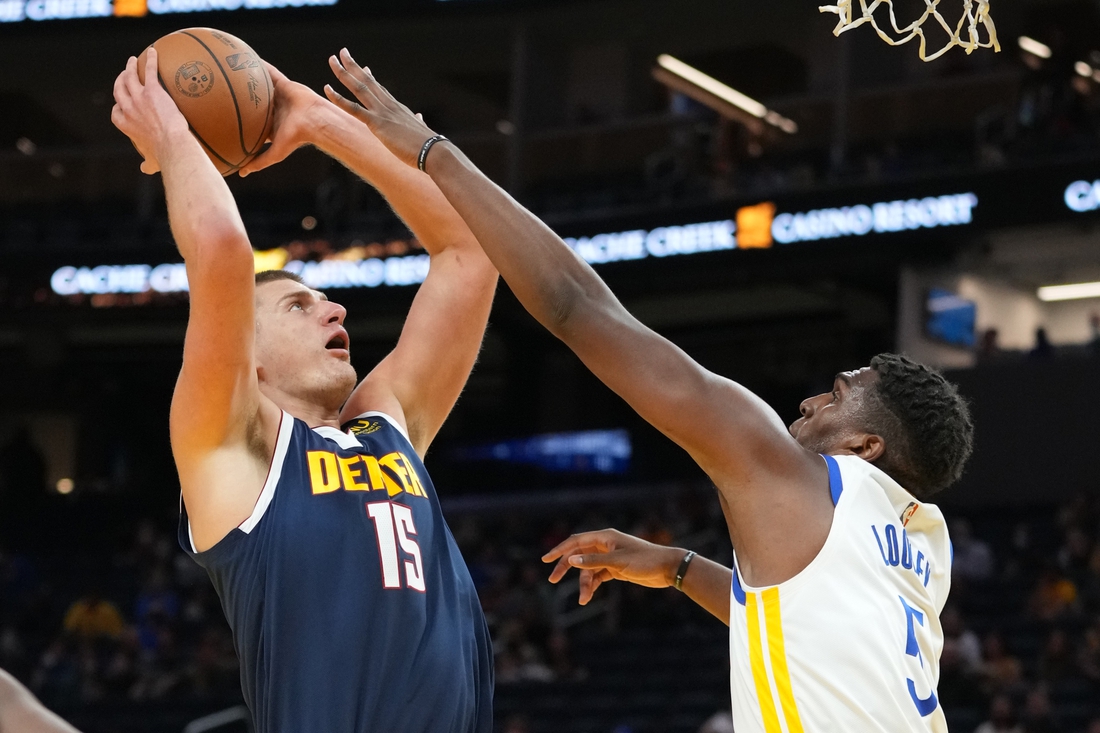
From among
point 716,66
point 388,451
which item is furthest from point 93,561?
point 388,451

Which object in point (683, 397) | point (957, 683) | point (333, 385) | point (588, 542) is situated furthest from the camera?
point (957, 683)

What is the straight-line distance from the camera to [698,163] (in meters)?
17.8

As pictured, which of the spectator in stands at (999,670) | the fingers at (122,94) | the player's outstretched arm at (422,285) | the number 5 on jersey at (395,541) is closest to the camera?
the number 5 on jersey at (395,541)

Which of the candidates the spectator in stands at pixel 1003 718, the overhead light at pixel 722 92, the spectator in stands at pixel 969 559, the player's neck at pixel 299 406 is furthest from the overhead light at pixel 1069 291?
the player's neck at pixel 299 406

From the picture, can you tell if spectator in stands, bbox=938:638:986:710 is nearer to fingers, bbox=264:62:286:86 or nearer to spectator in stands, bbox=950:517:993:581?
spectator in stands, bbox=950:517:993:581

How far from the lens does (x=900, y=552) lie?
2.72 meters

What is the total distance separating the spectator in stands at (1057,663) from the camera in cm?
1064

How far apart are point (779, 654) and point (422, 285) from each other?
4.59ft

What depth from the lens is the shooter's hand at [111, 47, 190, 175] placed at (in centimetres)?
299

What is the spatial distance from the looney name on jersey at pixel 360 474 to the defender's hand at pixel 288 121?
804 mm

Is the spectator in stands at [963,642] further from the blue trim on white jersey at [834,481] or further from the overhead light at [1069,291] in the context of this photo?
the blue trim on white jersey at [834,481]

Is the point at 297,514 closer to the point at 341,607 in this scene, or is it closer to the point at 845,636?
the point at 341,607

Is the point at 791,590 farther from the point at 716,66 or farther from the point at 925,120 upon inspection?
the point at 716,66

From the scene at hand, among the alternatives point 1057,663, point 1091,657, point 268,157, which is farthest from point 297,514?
point 1057,663
